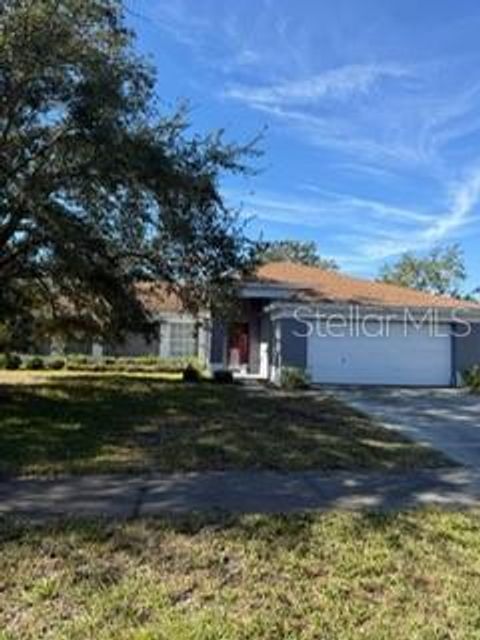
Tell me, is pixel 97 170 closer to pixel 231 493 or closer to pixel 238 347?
pixel 231 493

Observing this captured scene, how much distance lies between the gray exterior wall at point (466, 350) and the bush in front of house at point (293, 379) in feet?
19.4

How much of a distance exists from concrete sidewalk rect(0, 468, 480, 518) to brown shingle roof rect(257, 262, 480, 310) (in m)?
16.1

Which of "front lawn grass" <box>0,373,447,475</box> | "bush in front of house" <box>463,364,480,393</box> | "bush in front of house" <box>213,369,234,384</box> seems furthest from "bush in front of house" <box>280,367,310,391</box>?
"bush in front of house" <box>463,364,480,393</box>

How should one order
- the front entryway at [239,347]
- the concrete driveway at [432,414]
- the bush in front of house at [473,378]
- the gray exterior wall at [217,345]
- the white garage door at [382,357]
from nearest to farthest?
the concrete driveway at [432,414]
the bush in front of house at [473,378]
the white garage door at [382,357]
the gray exterior wall at [217,345]
the front entryway at [239,347]

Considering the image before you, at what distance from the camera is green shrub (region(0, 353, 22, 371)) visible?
3070cm

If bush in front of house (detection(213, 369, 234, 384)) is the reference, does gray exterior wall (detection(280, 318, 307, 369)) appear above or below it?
above

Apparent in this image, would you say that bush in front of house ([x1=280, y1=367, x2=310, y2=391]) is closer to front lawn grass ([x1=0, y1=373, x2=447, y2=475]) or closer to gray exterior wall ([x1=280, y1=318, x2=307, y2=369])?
gray exterior wall ([x1=280, y1=318, x2=307, y2=369])

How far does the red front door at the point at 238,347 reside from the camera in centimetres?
3109

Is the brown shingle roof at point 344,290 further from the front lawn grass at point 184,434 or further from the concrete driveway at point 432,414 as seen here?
the front lawn grass at point 184,434

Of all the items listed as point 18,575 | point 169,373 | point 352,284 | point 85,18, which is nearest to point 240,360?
point 169,373

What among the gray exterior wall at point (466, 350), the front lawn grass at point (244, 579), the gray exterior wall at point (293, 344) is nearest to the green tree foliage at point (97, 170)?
the gray exterior wall at point (293, 344)

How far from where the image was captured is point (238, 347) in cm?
3141

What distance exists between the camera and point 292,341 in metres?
25.3

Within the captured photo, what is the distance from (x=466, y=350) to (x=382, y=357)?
9.83ft
